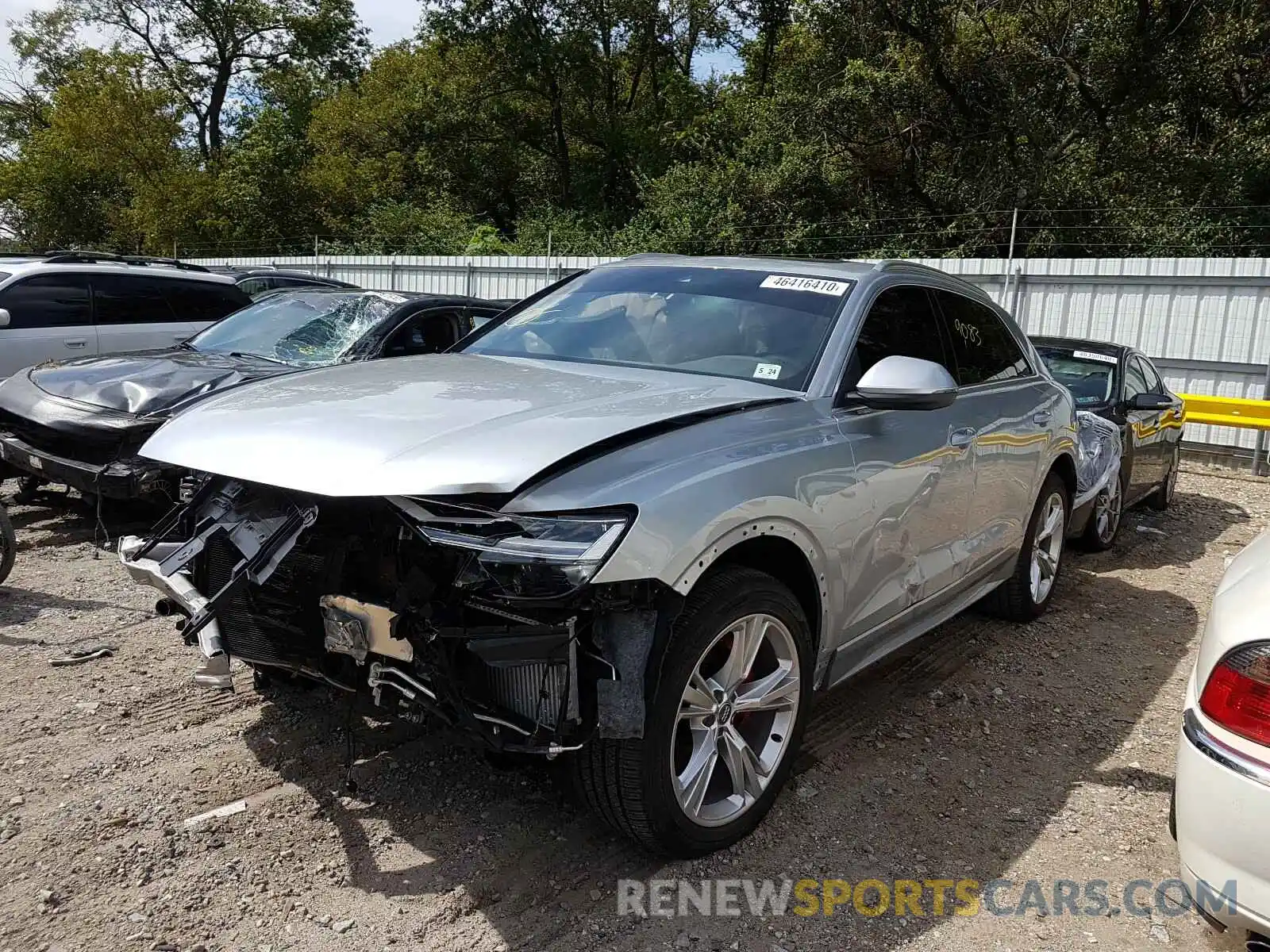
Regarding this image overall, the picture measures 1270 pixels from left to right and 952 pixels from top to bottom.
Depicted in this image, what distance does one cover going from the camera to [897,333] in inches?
155

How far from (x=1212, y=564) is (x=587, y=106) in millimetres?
27575

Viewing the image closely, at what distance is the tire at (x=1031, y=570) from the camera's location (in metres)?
5.18

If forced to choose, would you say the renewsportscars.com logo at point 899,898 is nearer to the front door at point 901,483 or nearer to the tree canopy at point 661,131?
the front door at point 901,483

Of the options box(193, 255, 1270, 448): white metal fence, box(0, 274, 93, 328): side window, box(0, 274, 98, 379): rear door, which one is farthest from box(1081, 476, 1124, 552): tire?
box(0, 274, 93, 328): side window

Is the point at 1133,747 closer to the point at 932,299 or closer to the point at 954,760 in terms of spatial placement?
the point at 954,760

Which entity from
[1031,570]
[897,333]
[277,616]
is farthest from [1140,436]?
[277,616]

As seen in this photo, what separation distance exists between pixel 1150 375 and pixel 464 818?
26.7 feet

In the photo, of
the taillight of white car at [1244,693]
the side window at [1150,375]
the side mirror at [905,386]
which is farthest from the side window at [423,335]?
the side window at [1150,375]

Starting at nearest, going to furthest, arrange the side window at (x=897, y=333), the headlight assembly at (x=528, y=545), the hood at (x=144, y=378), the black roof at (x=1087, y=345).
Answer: the headlight assembly at (x=528, y=545), the side window at (x=897, y=333), the hood at (x=144, y=378), the black roof at (x=1087, y=345)

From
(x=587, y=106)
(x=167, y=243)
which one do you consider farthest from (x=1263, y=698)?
(x=167, y=243)

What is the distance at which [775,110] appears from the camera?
2109 centimetres

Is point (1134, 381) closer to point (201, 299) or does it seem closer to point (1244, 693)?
point (1244, 693)

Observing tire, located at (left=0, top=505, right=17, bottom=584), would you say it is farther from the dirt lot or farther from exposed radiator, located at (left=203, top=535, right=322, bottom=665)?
exposed radiator, located at (left=203, top=535, right=322, bottom=665)

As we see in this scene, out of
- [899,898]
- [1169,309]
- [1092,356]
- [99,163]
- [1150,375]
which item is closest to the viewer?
[899,898]
